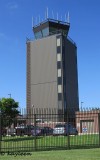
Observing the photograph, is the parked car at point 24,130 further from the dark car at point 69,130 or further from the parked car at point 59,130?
the parked car at point 59,130

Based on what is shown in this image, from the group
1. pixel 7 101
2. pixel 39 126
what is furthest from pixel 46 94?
pixel 39 126

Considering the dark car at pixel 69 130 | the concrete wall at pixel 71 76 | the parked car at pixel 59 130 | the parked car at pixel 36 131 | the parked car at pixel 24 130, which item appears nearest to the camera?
the parked car at pixel 36 131

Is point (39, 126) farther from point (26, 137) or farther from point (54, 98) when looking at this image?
point (54, 98)

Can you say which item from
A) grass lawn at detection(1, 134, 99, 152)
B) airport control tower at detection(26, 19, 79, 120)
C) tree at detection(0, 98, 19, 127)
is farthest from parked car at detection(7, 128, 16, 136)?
airport control tower at detection(26, 19, 79, 120)

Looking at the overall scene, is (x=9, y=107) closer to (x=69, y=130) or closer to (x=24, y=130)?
(x=24, y=130)

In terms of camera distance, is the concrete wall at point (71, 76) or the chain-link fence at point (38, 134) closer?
the chain-link fence at point (38, 134)

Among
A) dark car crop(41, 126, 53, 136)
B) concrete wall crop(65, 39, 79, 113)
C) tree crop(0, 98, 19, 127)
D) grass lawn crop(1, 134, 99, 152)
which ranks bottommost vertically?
grass lawn crop(1, 134, 99, 152)

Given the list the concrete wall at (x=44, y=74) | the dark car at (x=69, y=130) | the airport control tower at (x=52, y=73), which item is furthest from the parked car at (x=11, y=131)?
the concrete wall at (x=44, y=74)

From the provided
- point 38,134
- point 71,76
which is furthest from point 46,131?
point 71,76

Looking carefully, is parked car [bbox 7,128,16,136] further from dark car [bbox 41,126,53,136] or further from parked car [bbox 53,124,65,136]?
parked car [bbox 53,124,65,136]

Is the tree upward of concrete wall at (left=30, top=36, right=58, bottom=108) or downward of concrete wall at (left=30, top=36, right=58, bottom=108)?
downward

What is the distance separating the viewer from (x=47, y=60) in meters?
106

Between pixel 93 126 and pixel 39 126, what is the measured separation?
357cm

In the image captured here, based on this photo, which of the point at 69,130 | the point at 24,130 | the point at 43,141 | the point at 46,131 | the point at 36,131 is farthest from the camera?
the point at 43,141
